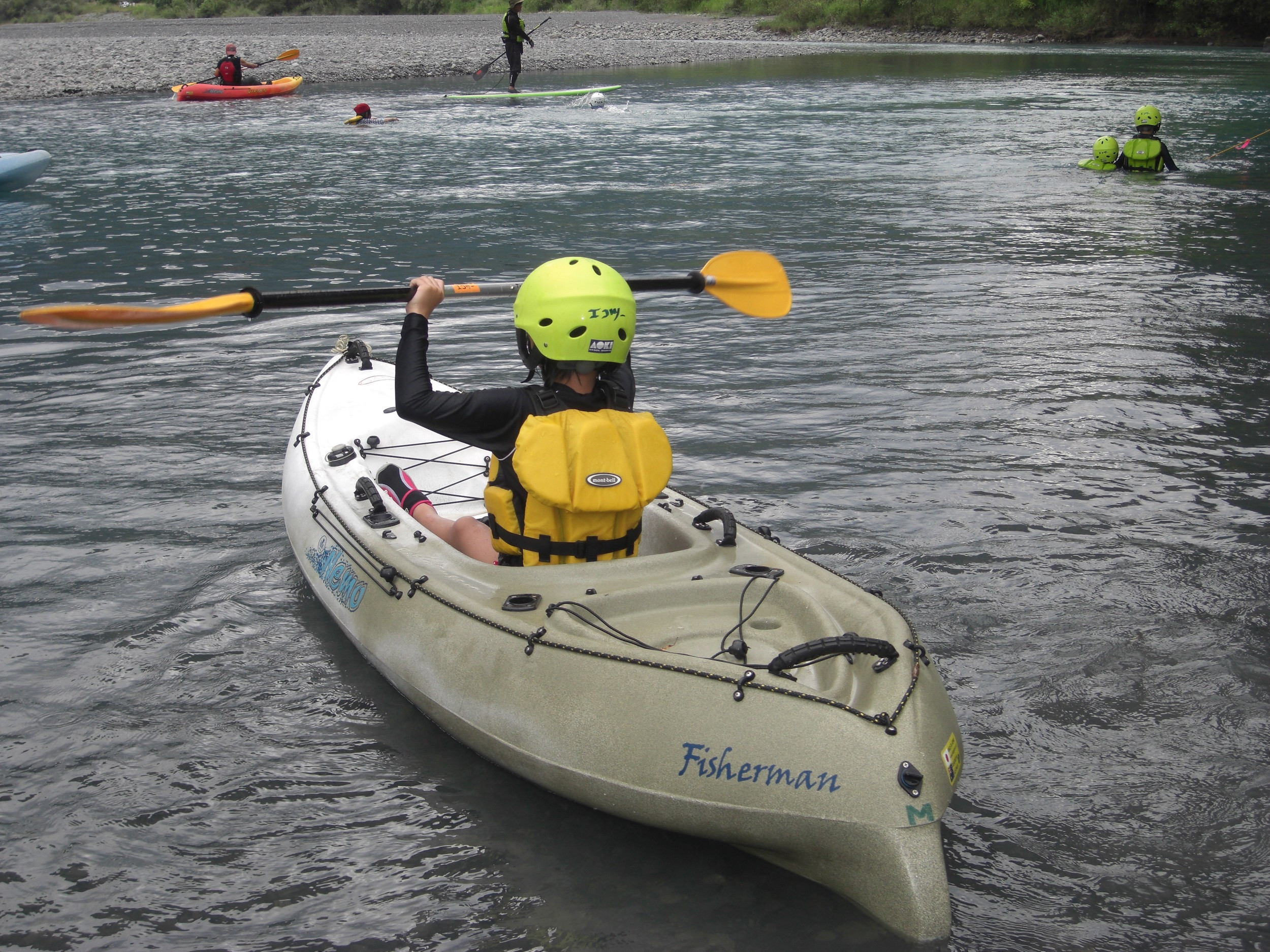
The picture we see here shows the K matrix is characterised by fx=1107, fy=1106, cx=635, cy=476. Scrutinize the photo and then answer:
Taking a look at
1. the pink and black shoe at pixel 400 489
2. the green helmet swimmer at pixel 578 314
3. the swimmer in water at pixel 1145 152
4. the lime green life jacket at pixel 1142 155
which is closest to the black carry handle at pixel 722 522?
the green helmet swimmer at pixel 578 314

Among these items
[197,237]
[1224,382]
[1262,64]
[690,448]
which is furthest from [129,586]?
[1262,64]

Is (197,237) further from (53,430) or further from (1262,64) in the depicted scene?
(1262,64)

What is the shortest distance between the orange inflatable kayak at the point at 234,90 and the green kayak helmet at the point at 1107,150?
57.8 feet

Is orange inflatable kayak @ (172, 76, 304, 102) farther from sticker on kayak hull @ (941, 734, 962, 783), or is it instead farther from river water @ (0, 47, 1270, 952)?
sticker on kayak hull @ (941, 734, 962, 783)

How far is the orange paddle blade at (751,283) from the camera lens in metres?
5.11

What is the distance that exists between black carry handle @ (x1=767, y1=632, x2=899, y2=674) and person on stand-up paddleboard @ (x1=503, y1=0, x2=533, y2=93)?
74.4 feet

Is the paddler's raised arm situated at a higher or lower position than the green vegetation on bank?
lower

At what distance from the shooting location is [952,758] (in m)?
2.93

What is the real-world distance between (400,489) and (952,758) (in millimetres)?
2671

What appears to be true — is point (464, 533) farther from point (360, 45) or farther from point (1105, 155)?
point (360, 45)

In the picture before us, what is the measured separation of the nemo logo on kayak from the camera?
9.13 ft

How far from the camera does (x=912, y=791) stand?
273 centimetres

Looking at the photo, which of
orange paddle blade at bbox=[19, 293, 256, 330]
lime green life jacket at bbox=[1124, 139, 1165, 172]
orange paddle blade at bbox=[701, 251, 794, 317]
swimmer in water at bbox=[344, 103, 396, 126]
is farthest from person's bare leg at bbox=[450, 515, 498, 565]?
swimmer in water at bbox=[344, 103, 396, 126]

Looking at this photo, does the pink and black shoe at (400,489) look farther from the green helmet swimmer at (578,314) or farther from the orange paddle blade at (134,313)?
the green helmet swimmer at (578,314)
